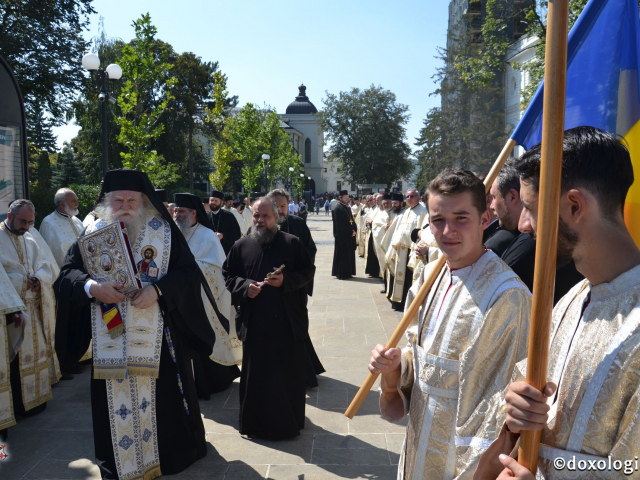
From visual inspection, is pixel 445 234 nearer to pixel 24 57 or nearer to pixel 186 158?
pixel 24 57

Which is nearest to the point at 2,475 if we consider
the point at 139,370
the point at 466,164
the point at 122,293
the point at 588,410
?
the point at 139,370

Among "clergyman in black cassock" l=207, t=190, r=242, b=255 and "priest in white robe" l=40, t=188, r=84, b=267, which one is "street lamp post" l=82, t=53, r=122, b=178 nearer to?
"clergyman in black cassock" l=207, t=190, r=242, b=255

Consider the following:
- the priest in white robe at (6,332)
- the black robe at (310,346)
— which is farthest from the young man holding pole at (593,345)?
the priest in white robe at (6,332)

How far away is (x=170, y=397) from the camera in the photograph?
172 inches

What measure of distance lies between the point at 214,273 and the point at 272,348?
196 centimetres

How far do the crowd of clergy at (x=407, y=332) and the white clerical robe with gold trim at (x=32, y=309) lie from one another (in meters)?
0.02

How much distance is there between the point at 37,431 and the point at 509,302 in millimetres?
4892

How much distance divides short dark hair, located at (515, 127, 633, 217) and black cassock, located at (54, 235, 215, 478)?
11.3 feet

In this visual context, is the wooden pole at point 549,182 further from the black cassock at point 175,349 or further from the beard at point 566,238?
the black cassock at point 175,349

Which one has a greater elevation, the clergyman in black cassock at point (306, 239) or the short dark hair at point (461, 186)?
the short dark hair at point (461, 186)

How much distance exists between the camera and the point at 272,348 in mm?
5113

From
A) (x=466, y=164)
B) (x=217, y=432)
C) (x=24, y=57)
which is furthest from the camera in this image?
(x=466, y=164)

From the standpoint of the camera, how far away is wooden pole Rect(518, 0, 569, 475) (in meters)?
1.32

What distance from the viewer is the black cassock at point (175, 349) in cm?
420
